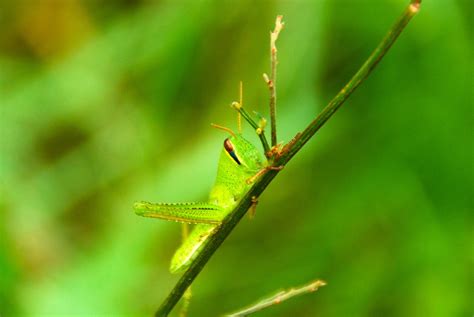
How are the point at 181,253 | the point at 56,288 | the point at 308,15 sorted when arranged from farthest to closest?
the point at 308,15 < the point at 56,288 < the point at 181,253

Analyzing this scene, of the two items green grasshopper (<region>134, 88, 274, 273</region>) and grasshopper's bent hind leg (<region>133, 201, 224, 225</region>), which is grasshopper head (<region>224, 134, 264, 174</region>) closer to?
green grasshopper (<region>134, 88, 274, 273</region>)

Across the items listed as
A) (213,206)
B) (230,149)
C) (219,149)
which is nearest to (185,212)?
(213,206)

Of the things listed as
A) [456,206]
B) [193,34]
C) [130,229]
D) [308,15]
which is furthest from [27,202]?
[456,206]

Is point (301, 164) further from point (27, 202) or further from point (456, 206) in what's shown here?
point (27, 202)

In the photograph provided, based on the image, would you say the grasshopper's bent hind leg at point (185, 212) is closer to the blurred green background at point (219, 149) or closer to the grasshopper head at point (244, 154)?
the grasshopper head at point (244, 154)

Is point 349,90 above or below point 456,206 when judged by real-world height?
below

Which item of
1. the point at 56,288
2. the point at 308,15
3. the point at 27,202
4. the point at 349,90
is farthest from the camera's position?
the point at 308,15

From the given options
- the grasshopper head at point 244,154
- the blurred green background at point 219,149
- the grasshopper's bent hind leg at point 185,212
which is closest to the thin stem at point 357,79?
the grasshopper head at point 244,154

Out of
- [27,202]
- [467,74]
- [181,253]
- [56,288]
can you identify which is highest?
[467,74]

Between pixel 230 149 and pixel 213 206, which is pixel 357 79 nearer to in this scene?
pixel 230 149
